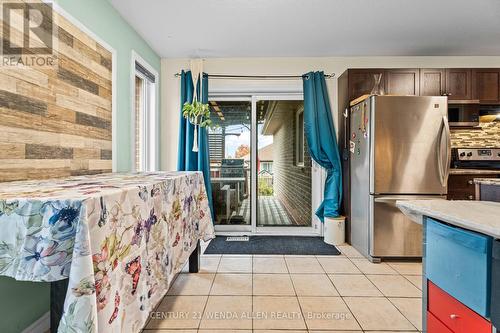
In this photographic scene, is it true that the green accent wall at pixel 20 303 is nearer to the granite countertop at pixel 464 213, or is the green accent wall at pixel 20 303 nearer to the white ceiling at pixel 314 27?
the granite countertop at pixel 464 213

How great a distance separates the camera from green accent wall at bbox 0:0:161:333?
1.49 metres

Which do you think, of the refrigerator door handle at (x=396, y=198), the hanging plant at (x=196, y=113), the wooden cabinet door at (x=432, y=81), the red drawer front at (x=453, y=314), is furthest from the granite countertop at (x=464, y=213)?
the hanging plant at (x=196, y=113)

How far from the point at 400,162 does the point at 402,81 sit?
1127 mm

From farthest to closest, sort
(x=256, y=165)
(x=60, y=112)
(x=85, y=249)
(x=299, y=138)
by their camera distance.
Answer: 1. (x=299, y=138)
2. (x=256, y=165)
3. (x=60, y=112)
4. (x=85, y=249)

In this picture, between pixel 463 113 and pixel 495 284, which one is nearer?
pixel 495 284

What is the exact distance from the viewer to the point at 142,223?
131cm

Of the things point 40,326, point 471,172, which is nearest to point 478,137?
point 471,172

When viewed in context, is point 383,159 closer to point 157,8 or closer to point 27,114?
point 157,8

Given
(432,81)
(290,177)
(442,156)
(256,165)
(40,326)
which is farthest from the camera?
(290,177)

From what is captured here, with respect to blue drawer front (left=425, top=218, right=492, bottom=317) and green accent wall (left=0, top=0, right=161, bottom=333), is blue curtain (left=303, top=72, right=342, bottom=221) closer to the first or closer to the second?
green accent wall (left=0, top=0, right=161, bottom=333)

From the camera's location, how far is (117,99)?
2.58m

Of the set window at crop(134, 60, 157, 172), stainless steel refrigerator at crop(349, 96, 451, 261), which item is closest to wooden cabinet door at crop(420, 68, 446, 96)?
stainless steel refrigerator at crop(349, 96, 451, 261)

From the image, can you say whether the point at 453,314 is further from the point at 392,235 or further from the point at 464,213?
the point at 392,235

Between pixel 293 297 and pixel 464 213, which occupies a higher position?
pixel 464 213
